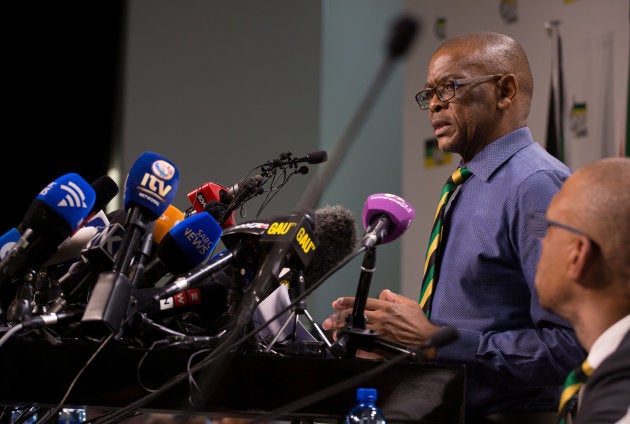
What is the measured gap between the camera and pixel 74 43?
4973 millimetres

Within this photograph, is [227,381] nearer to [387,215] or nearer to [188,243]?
[188,243]

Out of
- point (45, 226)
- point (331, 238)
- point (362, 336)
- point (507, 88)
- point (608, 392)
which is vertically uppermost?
point (507, 88)

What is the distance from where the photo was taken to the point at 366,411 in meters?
1.54

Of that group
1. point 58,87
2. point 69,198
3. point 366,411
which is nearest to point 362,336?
point 366,411

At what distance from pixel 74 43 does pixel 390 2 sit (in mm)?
1831

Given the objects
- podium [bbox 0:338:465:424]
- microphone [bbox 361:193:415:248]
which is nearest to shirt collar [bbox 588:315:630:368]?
podium [bbox 0:338:465:424]

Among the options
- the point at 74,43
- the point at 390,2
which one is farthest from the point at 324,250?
the point at 74,43

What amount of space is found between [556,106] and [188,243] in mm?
2248

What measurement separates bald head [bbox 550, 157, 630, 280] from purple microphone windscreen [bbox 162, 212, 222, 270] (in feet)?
2.46

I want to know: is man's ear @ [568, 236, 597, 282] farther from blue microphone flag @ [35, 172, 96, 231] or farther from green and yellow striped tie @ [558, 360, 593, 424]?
blue microphone flag @ [35, 172, 96, 231]

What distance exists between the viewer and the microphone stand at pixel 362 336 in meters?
1.60

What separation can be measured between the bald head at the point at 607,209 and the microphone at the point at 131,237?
2.50 ft

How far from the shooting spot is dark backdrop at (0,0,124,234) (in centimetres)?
480

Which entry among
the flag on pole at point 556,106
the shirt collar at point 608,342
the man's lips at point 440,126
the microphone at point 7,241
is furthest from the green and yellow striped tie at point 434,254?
the flag on pole at point 556,106
